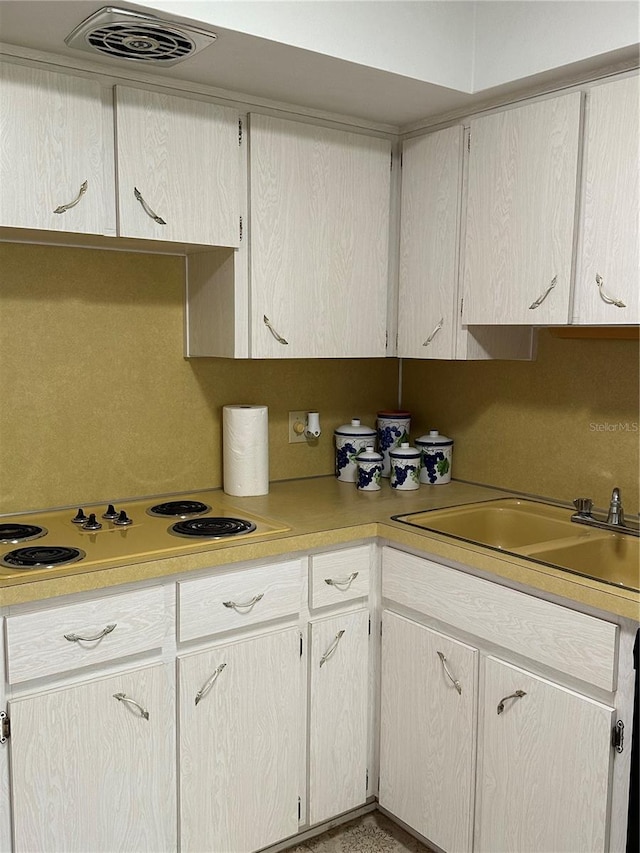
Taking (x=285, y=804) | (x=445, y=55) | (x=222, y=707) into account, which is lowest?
(x=285, y=804)

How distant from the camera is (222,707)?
6.50ft

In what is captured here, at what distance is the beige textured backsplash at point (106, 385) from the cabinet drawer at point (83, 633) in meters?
0.59

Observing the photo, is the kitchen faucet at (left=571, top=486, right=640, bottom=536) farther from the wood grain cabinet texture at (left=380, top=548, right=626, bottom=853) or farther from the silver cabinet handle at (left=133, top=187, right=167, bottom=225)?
the silver cabinet handle at (left=133, top=187, right=167, bottom=225)

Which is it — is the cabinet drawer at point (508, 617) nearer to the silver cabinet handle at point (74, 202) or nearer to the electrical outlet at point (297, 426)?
the electrical outlet at point (297, 426)

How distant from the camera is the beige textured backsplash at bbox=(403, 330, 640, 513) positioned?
7.34 feet

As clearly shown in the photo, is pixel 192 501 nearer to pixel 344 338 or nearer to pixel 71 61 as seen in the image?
pixel 344 338

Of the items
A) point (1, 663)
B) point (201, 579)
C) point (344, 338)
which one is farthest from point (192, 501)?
point (1, 663)

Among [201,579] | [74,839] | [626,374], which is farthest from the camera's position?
[626,374]

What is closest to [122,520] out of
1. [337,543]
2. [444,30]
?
[337,543]

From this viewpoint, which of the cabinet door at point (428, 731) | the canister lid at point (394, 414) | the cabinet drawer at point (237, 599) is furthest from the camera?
the canister lid at point (394, 414)

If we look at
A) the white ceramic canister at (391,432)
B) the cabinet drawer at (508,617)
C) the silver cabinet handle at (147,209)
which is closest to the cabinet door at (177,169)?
the silver cabinet handle at (147,209)

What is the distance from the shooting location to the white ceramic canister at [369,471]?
8.51 ft

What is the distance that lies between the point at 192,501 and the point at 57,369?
0.56 meters

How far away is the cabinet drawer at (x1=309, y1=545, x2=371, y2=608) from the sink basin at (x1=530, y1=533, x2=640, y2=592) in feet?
1.56
